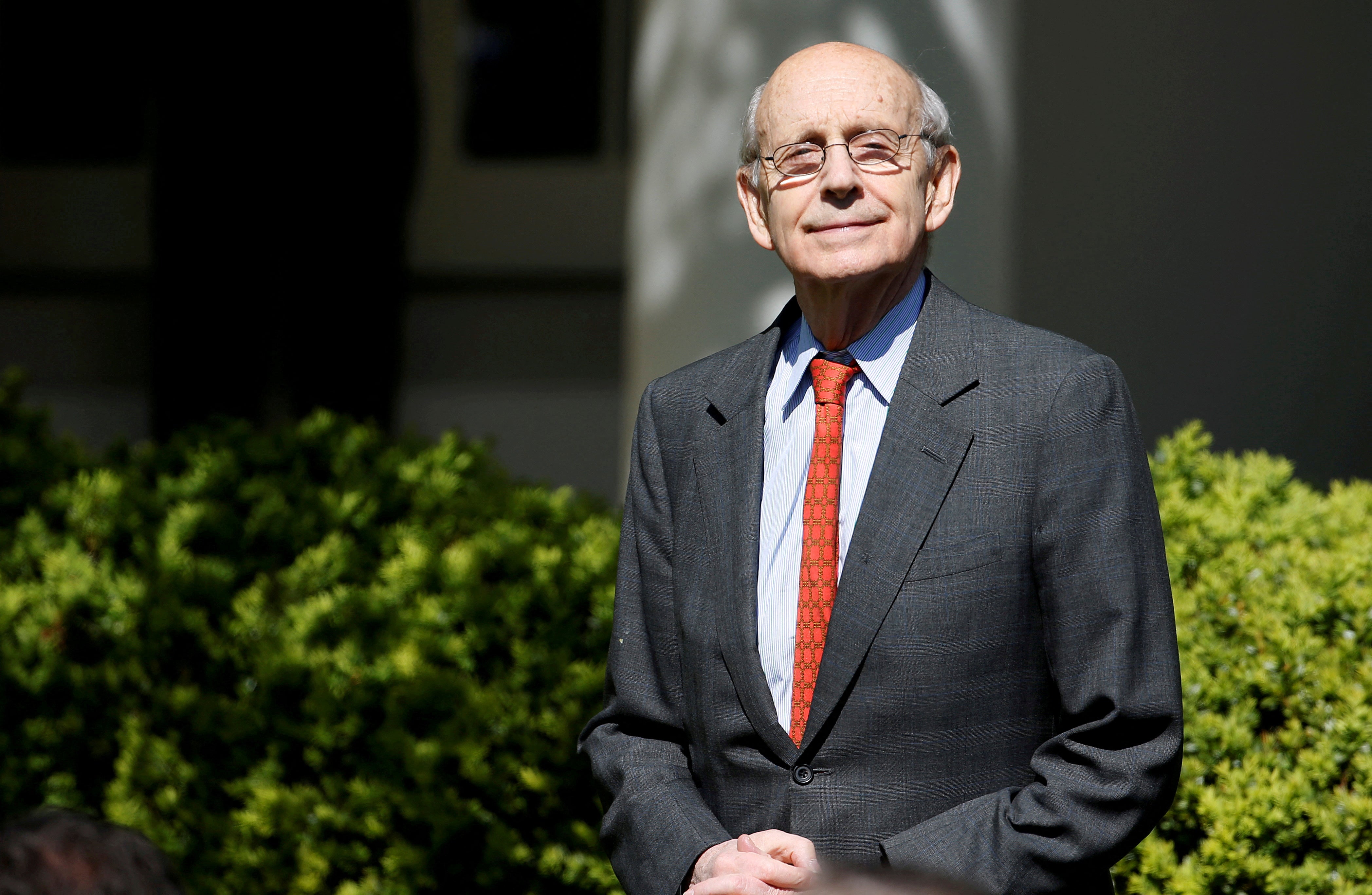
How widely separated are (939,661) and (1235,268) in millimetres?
4814

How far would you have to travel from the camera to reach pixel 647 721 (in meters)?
2.29

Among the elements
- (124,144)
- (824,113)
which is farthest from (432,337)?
(824,113)

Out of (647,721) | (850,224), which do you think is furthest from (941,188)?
(647,721)

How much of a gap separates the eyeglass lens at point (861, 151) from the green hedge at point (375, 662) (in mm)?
1787

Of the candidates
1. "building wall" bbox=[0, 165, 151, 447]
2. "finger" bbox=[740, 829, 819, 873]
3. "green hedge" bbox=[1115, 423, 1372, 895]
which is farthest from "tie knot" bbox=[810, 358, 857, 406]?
"building wall" bbox=[0, 165, 151, 447]

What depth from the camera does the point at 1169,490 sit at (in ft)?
12.3

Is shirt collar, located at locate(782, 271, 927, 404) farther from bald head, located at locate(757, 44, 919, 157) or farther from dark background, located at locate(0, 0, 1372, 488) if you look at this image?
dark background, located at locate(0, 0, 1372, 488)

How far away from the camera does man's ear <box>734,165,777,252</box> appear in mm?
2307

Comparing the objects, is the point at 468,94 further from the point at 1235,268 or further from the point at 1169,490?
the point at 1169,490

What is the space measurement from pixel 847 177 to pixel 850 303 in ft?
0.71

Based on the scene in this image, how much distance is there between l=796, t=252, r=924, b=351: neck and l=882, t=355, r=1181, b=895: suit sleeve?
351mm

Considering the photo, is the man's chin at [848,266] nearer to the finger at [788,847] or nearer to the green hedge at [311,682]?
the finger at [788,847]

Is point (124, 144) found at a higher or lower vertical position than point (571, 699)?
higher

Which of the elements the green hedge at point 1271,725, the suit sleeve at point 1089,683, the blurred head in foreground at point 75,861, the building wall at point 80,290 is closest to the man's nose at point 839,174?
the suit sleeve at point 1089,683
